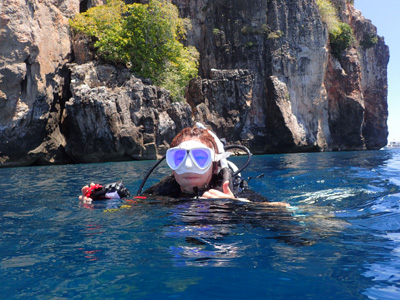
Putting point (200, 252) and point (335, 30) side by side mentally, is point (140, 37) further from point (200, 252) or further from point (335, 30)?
point (200, 252)

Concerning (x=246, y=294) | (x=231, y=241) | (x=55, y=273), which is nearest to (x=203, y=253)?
(x=231, y=241)

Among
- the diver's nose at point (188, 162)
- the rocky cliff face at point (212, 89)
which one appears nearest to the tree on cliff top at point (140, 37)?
the rocky cliff face at point (212, 89)

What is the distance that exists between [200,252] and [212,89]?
20.9 m

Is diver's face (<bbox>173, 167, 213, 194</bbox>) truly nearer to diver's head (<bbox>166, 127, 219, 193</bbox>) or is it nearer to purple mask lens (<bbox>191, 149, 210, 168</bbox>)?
diver's head (<bbox>166, 127, 219, 193</bbox>)

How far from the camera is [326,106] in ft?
82.1

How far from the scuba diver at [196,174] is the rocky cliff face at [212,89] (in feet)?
39.9

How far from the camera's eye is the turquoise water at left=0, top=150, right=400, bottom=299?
124 cm

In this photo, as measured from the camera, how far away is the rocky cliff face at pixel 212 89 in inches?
556

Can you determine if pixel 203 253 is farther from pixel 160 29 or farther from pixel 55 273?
pixel 160 29

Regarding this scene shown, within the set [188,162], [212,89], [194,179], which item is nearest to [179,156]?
[188,162]

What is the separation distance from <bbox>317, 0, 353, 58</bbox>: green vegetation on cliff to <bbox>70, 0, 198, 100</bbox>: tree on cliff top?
41.0 feet

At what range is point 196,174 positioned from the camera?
2.81m

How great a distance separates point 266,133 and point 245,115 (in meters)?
2.15

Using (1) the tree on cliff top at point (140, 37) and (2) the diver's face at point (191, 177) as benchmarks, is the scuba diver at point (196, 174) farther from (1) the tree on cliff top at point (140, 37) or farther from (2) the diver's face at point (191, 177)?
(1) the tree on cliff top at point (140, 37)
